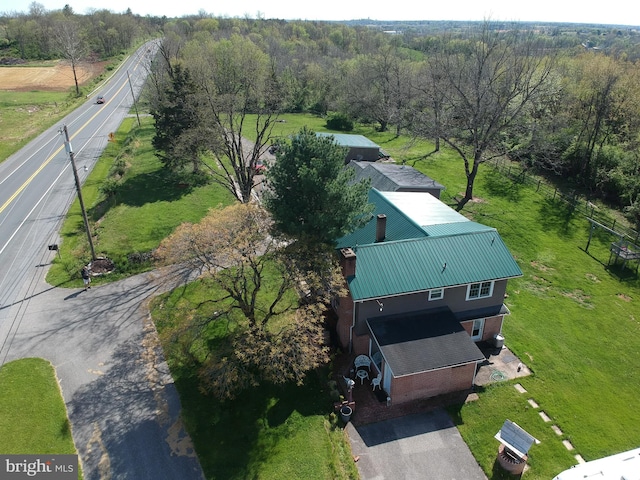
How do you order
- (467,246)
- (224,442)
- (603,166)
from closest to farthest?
(224,442)
(467,246)
(603,166)

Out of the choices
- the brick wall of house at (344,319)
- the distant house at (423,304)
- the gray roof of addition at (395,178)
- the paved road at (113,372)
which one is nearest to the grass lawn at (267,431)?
the paved road at (113,372)

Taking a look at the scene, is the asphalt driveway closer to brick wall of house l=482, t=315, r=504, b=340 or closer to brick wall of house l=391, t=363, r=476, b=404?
brick wall of house l=391, t=363, r=476, b=404

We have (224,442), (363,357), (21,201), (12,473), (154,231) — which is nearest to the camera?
(12,473)

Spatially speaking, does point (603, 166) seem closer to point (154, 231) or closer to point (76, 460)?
point (154, 231)

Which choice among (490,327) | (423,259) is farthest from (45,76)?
(490,327)

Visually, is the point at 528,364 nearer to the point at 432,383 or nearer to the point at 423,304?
the point at 432,383

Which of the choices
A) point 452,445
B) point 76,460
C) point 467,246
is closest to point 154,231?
point 76,460
